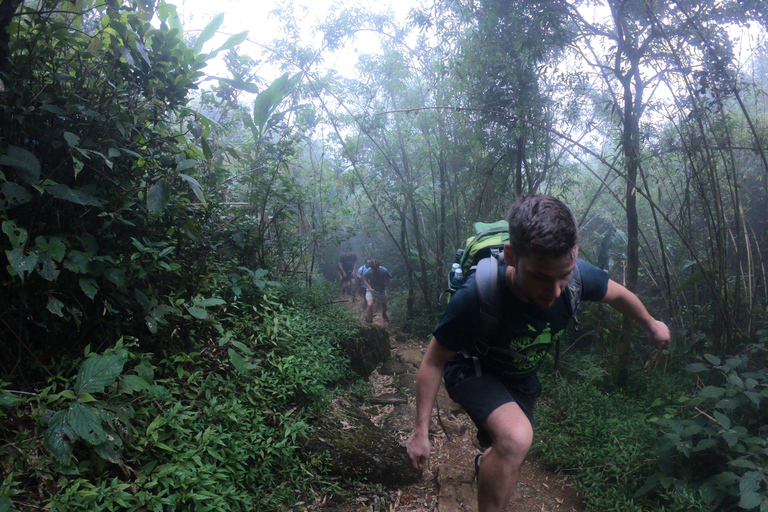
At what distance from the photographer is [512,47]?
512 cm

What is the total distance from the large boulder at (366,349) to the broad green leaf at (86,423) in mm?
2931

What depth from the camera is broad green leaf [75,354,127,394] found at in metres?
2.17

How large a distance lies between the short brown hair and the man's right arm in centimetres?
60

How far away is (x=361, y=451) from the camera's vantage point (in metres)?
3.20

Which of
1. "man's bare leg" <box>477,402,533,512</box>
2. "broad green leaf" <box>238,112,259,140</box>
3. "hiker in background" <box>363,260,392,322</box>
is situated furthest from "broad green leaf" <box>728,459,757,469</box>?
"hiker in background" <box>363,260,392,322</box>

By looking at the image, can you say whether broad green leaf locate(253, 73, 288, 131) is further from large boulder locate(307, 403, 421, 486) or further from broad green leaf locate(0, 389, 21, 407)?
broad green leaf locate(0, 389, 21, 407)

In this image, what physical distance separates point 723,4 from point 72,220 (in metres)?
5.81

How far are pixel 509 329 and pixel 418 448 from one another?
68cm

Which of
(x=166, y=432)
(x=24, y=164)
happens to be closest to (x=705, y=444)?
(x=166, y=432)

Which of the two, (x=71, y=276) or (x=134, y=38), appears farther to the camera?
(x=134, y=38)

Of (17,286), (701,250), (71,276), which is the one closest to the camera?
(17,286)

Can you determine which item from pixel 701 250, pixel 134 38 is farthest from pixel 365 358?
pixel 701 250

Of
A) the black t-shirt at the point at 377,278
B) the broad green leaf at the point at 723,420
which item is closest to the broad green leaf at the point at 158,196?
the broad green leaf at the point at 723,420

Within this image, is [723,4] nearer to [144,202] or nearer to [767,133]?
[767,133]
